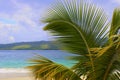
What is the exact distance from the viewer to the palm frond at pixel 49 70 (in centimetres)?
437

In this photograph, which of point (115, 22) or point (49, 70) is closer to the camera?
point (115, 22)

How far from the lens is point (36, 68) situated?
14.9 feet

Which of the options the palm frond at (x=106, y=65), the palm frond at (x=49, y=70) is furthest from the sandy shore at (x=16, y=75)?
the palm frond at (x=106, y=65)

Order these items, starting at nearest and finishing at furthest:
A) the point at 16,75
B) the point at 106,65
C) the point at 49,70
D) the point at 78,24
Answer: the point at 106,65 → the point at 49,70 → the point at 78,24 → the point at 16,75

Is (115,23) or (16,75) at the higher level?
(115,23)

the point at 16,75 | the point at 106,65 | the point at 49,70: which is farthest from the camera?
the point at 16,75

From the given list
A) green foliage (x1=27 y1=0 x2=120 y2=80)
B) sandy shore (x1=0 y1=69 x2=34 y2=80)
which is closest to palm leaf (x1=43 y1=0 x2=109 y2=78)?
green foliage (x1=27 y1=0 x2=120 y2=80)

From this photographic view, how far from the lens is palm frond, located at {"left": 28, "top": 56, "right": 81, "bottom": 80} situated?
14.3 feet

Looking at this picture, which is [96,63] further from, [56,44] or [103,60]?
[56,44]

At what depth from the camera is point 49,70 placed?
4.45 metres

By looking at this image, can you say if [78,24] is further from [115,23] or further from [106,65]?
[106,65]

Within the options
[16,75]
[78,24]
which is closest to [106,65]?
[78,24]

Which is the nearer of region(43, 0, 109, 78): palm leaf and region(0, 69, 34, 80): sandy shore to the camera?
region(43, 0, 109, 78): palm leaf

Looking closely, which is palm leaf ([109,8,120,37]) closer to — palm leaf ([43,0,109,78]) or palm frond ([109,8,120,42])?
palm frond ([109,8,120,42])
